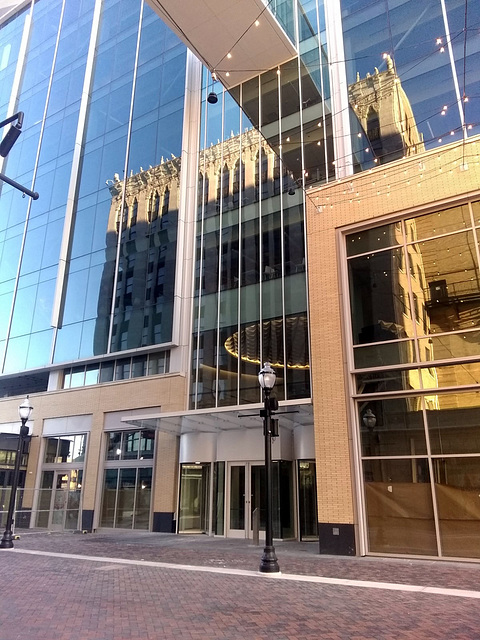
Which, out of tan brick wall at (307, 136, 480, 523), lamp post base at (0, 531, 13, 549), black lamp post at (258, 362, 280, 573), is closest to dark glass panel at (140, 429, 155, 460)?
lamp post base at (0, 531, 13, 549)

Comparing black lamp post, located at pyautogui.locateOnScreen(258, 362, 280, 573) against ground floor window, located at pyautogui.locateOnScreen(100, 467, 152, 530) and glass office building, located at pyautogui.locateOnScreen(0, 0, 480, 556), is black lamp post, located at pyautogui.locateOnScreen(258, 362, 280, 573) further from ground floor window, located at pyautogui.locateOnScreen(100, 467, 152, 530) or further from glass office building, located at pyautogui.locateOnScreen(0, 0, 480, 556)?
ground floor window, located at pyautogui.locateOnScreen(100, 467, 152, 530)

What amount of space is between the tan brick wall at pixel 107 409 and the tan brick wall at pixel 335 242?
8.56 meters

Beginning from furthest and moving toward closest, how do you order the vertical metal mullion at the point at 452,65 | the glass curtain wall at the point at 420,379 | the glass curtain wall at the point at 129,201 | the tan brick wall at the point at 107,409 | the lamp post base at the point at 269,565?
the glass curtain wall at the point at 129,201 → the tan brick wall at the point at 107,409 → the vertical metal mullion at the point at 452,65 → the glass curtain wall at the point at 420,379 → the lamp post base at the point at 269,565

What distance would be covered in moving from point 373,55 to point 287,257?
8077 millimetres

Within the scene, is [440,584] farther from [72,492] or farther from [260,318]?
[72,492]

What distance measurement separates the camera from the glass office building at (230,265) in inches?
526

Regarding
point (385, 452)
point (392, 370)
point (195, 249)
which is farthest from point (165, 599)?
point (195, 249)

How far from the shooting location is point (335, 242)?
14.9 m

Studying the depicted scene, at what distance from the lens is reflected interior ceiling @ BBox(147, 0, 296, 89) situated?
2044 centimetres

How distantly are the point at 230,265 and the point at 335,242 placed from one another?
7.63m

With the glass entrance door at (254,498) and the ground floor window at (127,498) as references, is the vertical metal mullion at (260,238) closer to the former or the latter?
the glass entrance door at (254,498)

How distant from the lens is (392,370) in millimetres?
13031

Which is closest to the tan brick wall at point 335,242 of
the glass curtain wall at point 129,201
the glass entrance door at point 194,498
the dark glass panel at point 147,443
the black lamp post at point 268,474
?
the black lamp post at point 268,474

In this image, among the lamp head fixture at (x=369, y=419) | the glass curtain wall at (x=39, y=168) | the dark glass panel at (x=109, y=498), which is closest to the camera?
the lamp head fixture at (x=369, y=419)
